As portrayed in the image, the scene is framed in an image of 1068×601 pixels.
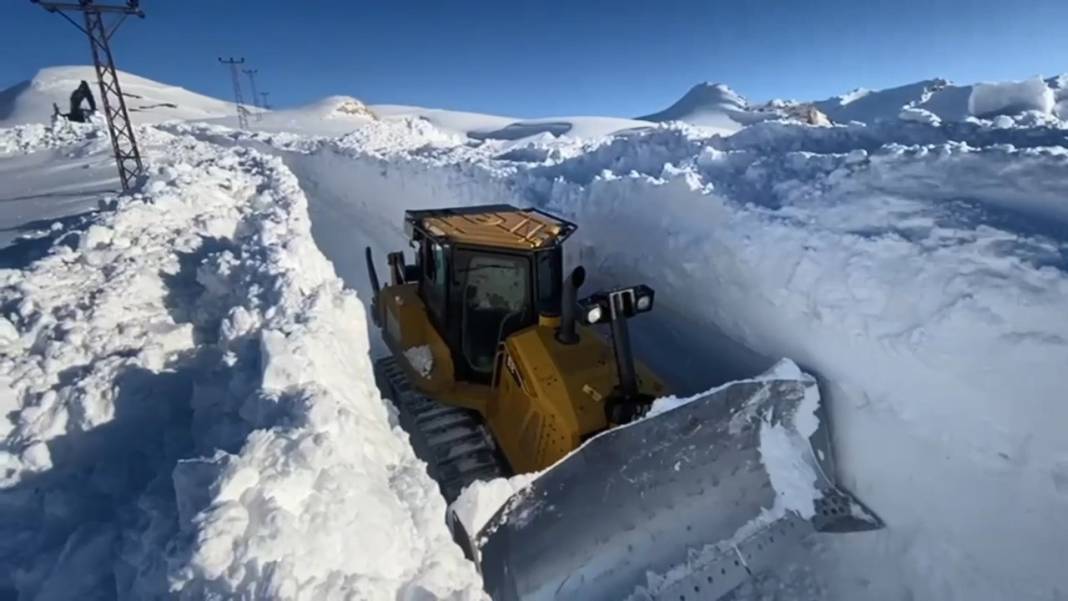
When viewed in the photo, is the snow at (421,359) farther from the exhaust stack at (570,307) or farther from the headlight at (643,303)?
the headlight at (643,303)

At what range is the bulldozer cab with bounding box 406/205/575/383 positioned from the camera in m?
4.73

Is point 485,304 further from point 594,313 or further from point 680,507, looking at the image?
point 680,507

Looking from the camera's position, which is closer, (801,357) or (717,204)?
(801,357)

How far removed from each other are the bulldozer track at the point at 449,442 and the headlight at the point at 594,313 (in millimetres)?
1383

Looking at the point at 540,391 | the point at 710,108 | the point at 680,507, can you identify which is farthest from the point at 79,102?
the point at 710,108

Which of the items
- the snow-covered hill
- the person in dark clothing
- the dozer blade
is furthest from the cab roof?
the snow-covered hill

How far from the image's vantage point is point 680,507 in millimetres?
3553

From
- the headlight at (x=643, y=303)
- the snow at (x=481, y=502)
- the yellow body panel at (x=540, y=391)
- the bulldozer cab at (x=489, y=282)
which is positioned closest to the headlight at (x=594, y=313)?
the headlight at (x=643, y=303)

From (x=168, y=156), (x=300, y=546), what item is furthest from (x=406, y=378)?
(x=168, y=156)

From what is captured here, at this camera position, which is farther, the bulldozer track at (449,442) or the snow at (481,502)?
the bulldozer track at (449,442)

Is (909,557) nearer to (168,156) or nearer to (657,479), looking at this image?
(657,479)

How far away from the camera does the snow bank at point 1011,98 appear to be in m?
12.2

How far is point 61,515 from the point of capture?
2426mm

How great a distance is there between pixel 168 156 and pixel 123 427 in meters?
18.4
